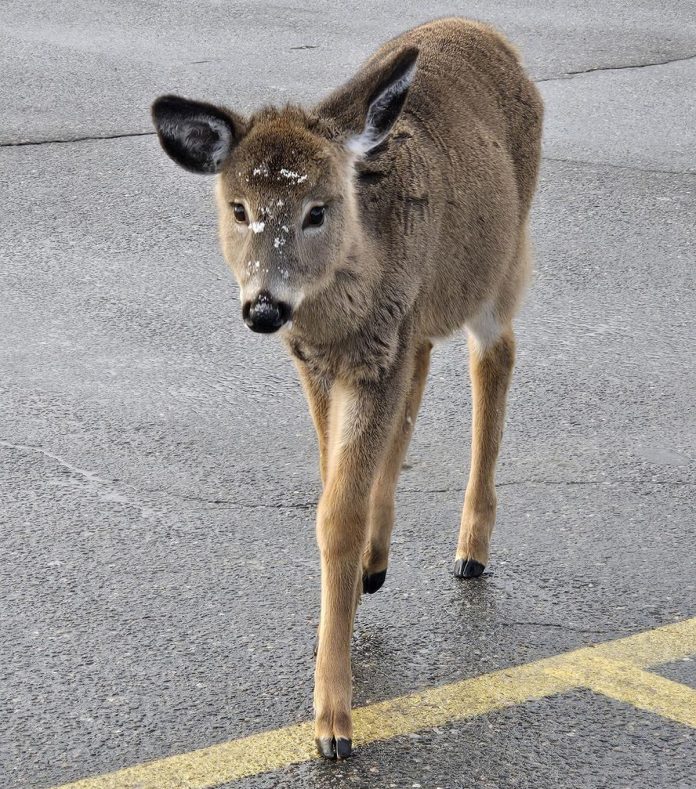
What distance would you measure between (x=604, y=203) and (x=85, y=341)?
155 inches

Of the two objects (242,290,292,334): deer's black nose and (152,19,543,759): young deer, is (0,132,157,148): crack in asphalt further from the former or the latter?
(242,290,292,334): deer's black nose

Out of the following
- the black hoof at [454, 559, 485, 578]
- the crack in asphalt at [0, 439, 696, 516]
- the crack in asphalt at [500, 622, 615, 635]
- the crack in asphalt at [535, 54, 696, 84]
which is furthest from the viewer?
the crack in asphalt at [535, 54, 696, 84]

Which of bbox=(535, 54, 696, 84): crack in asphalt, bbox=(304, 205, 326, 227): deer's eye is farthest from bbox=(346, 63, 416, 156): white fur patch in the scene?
bbox=(535, 54, 696, 84): crack in asphalt

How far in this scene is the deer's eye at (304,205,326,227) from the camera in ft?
13.8

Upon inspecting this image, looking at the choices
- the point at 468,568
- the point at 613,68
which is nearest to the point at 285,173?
the point at 468,568

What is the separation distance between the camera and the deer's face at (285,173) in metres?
4.11

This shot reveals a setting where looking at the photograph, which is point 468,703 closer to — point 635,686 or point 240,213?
point 635,686

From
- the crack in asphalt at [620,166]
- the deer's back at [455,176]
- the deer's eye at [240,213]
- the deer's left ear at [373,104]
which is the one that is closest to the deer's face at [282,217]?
the deer's eye at [240,213]

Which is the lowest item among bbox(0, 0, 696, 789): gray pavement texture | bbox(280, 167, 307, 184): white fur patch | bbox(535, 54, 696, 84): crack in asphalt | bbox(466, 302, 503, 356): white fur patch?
bbox(535, 54, 696, 84): crack in asphalt

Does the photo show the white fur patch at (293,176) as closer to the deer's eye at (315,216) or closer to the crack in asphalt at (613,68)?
the deer's eye at (315,216)

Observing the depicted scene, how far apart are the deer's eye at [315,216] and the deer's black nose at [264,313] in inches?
11.4

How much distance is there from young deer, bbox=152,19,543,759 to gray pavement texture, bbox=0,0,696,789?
0.31m

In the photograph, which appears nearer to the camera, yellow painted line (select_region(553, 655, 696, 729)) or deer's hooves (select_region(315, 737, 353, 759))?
deer's hooves (select_region(315, 737, 353, 759))

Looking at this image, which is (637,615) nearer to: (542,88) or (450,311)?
(450,311)
